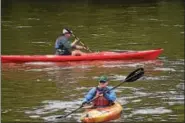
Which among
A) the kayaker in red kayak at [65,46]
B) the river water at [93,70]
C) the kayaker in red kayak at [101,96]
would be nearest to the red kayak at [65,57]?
the river water at [93,70]

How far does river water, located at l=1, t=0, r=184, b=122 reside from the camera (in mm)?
12961

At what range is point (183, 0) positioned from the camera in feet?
141

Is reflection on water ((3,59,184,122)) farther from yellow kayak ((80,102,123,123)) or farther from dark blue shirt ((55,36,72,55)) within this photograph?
dark blue shirt ((55,36,72,55))

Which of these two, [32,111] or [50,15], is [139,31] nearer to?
[50,15]

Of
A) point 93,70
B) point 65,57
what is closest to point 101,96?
point 93,70

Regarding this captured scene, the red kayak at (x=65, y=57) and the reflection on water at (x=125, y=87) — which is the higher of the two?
the red kayak at (x=65, y=57)

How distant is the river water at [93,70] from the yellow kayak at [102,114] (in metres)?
0.18

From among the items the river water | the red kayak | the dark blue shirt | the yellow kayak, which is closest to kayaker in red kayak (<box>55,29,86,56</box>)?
the dark blue shirt

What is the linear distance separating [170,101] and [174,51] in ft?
24.6

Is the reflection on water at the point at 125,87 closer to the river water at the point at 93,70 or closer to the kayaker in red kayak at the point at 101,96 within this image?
the river water at the point at 93,70

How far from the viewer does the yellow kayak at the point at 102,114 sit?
458 inches

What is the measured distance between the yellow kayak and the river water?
18 centimetres

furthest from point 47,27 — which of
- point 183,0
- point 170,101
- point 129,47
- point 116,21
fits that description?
point 170,101

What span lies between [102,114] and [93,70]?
18.9 feet
